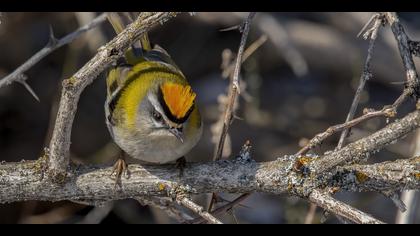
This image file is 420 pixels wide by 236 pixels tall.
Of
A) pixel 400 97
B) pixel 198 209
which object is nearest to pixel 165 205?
pixel 198 209

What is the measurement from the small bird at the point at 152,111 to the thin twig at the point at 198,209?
510 millimetres

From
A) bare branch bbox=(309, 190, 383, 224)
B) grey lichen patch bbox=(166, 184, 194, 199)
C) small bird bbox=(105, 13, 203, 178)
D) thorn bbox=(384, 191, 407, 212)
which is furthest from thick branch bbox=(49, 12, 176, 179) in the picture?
thorn bbox=(384, 191, 407, 212)

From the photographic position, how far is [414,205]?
4367 millimetres

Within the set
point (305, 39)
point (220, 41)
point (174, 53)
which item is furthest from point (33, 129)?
point (305, 39)

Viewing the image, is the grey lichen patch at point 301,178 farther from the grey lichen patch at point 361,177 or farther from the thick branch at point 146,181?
the grey lichen patch at point 361,177

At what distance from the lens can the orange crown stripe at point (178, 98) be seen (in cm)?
373

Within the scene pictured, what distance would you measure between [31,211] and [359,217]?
396 cm

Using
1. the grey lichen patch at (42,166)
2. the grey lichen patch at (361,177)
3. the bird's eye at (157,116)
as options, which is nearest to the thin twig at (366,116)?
the grey lichen patch at (361,177)

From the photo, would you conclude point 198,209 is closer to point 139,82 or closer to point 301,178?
point 301,178

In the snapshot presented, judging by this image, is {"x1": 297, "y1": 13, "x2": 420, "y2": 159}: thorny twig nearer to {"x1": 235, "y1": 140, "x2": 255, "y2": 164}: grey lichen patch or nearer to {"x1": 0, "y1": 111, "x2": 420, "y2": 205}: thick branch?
{"x1": 0, "y1": 111, "x2": 420, "y2": 205}: thick branch

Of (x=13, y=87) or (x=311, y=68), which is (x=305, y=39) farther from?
(x=13, y=87)

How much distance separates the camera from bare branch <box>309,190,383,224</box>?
2693 mm

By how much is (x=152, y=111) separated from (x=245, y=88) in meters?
2.21

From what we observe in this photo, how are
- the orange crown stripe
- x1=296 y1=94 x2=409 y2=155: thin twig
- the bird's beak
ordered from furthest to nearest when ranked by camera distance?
the bird's beak < the orange crown stripe < x1=296 y1=94 x2=409 y2=155: thin twig
